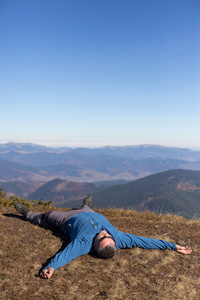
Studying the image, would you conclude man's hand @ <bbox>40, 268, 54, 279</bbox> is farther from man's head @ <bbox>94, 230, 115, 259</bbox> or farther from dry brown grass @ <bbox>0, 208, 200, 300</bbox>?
man's head @ <bbox>94, 230, 115, 259</bbox>

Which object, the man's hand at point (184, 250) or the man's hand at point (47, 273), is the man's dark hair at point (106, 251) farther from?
the man's hand at point (184, 250)

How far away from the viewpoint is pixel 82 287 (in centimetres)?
568

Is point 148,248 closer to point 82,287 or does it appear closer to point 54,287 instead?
point 82,287

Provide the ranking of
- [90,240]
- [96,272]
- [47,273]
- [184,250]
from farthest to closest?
[184,250]
[90,240]
[96,272]
[47,273]

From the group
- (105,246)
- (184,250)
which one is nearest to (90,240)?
(105,246)

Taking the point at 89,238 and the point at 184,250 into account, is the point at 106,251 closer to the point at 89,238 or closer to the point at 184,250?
the point at 89,238

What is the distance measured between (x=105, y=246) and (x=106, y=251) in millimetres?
169

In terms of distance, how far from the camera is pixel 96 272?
20.9 ft

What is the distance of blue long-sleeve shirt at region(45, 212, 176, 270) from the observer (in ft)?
23.2

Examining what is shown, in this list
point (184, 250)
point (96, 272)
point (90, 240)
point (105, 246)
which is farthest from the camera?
point (184, 250)

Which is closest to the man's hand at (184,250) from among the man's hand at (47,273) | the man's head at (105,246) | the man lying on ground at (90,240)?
the man lying on ground at (90,240)

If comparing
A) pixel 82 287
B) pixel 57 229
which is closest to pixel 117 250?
pixel 82 287

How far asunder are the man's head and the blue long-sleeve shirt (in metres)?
0.34

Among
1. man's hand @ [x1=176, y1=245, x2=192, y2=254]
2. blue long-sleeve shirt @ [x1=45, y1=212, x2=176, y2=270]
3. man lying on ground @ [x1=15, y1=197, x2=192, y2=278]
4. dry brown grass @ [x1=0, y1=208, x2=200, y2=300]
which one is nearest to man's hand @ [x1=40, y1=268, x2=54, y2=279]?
man lying on ground @ [x1=15, y1=197, x2=192, y2=278]
